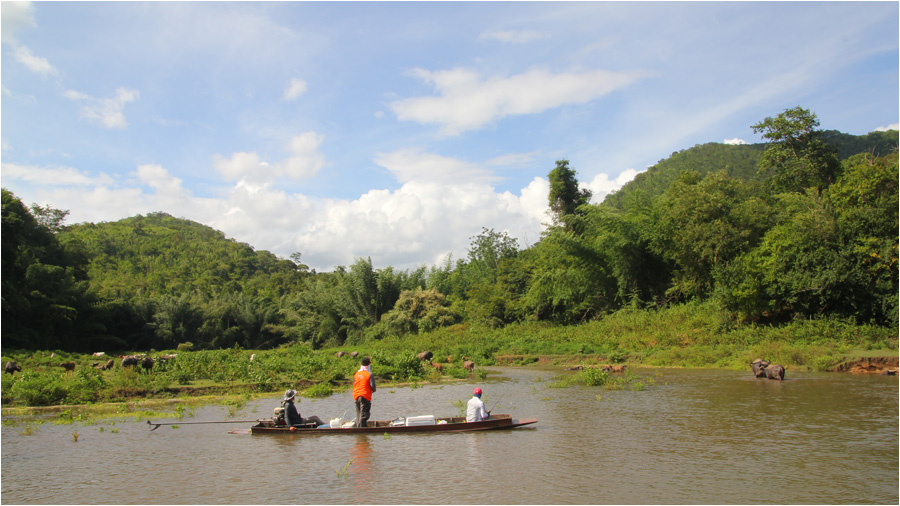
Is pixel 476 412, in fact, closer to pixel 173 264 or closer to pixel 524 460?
pixel 524 460

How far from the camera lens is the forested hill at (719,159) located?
63688mm

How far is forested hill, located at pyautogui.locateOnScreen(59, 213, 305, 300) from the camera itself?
62750 millimetres

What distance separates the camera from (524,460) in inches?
327

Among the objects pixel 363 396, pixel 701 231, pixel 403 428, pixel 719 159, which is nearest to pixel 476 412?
pixel 403 428

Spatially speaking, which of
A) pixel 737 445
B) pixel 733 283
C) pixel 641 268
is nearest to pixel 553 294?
pixel 641 268

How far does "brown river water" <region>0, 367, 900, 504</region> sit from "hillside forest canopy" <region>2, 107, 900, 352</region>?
9.84 m

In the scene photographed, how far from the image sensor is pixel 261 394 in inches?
655

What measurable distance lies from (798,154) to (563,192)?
1312 cm

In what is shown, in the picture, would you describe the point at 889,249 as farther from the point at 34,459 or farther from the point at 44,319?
the point at 44,319

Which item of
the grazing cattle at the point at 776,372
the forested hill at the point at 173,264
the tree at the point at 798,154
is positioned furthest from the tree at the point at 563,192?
the forested hill at the point at 173,264

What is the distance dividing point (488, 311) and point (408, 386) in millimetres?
20089

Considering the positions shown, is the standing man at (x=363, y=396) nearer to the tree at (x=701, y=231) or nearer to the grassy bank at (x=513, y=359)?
the grassy bank at (x=513, y=359)

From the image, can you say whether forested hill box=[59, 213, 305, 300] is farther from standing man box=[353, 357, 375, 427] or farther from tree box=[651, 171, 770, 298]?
standing man box=[353, 357, 375, 427]

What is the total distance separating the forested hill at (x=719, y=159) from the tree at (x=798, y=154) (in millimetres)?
24053
